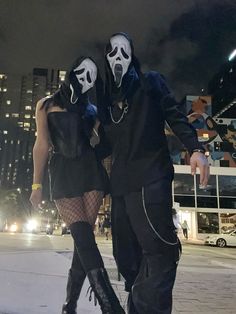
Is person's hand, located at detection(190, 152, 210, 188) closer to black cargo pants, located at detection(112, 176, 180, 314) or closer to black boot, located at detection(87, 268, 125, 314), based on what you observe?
black cargo pants, located at detection(112, 176, 180, 314)

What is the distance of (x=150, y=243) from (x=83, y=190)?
0.58 m

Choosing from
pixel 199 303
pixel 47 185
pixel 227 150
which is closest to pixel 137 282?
pixel 47 185

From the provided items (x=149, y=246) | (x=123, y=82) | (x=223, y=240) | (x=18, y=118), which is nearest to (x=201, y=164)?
(x=149, y=246)

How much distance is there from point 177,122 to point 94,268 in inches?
38.1

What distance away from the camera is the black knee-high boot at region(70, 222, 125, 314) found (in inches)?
80.2

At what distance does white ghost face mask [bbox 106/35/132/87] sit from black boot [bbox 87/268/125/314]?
3.73 ft

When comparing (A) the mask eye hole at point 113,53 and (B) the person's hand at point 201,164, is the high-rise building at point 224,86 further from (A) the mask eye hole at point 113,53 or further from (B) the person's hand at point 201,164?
(B) the person's hand at point 201,164

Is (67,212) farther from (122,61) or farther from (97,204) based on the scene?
(122,61)

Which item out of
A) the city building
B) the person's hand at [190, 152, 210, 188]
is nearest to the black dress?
the person's hand at [190, 152, 210, 188]

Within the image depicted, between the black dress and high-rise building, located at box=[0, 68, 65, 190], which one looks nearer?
the black dress

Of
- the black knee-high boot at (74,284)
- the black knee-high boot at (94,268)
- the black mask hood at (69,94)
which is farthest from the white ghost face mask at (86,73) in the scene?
the black knee-high boot at (74,284)

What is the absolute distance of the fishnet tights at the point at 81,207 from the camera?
2.29 m

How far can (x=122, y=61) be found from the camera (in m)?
2.26

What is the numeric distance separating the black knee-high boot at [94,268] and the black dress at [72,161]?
0.23 meters
